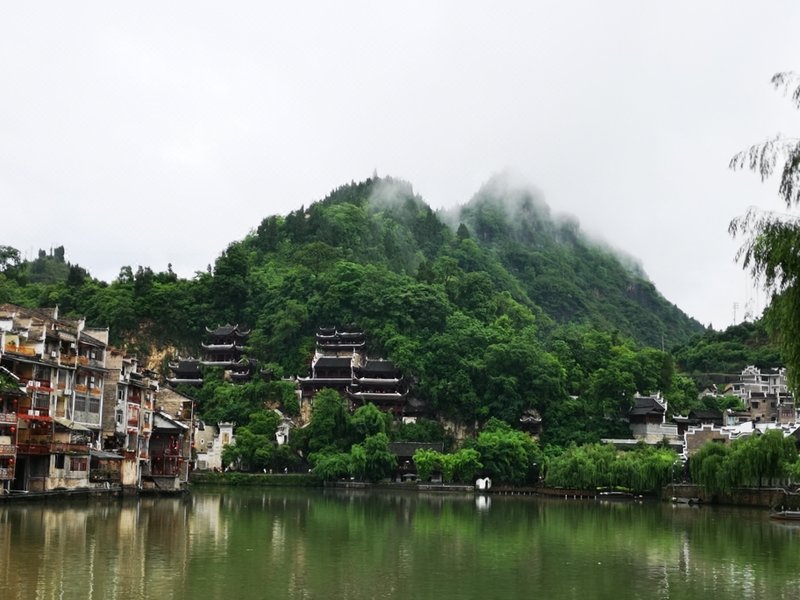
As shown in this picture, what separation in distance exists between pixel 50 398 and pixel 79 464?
3902 millimetres

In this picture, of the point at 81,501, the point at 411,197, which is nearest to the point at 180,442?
the point at 81,501

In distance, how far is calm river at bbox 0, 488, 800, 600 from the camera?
21.5 meters

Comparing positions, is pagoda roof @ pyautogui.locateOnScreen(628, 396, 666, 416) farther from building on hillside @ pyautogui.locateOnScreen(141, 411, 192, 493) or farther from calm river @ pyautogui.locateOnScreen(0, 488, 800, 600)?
building on hillside @ pyautogui.locateOnScreen(141, 411, 192, 493)

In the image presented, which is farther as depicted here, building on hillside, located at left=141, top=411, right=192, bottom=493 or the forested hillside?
the forested hillside

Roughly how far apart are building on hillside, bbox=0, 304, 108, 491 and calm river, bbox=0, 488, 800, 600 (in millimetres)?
2452

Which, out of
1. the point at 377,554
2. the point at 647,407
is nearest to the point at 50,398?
the point at 377,554

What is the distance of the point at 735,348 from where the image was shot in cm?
12656

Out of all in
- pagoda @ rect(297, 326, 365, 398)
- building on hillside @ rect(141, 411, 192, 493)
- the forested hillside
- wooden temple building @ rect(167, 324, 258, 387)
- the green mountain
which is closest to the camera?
building on hillside @ rect(141, 411, 192, 493)

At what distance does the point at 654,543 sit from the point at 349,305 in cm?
7101

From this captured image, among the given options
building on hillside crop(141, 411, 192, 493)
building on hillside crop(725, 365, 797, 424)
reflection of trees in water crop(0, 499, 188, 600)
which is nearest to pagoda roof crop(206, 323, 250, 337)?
building on hillside crop(141, 411, 192, 493)

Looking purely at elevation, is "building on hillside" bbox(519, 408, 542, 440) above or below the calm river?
above

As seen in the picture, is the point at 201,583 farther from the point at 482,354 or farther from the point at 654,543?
the point at 482,354

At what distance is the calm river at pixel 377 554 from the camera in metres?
21.5

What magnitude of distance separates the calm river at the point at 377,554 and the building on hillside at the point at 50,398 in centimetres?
245
